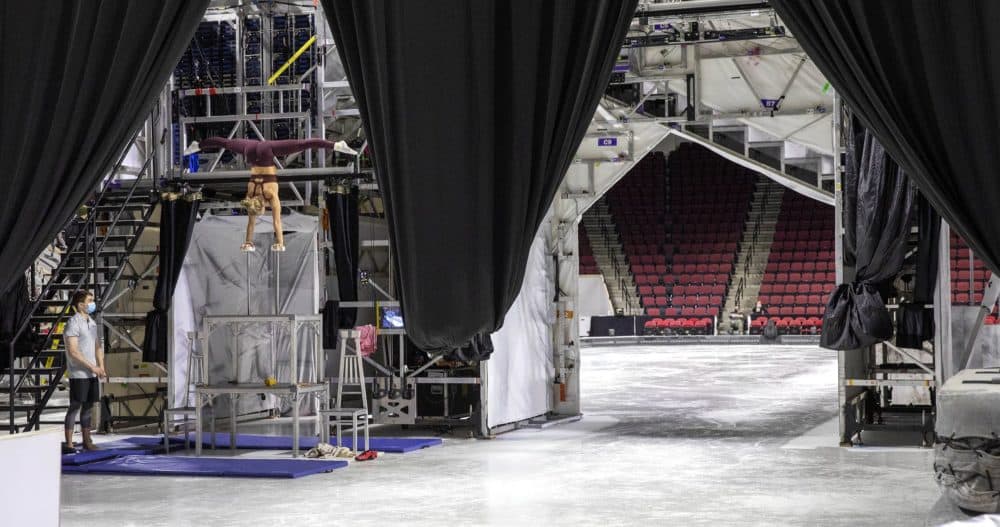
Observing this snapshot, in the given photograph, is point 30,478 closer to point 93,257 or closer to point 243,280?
point 93,257

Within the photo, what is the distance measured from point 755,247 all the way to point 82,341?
98.9 feet

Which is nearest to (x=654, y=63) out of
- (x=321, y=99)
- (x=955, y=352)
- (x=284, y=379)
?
(x=321, y=99)

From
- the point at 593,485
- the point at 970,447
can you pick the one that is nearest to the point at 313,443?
the point at 593,485

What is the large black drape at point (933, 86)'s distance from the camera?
5.82 m

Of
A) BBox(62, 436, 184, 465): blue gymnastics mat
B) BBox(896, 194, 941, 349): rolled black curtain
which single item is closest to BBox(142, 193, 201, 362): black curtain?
BBox(62, 436, 184, 465): blue gymnastics mat

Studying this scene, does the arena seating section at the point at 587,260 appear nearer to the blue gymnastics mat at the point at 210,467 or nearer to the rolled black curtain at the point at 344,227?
the rolled black curtain at the point at 344,227

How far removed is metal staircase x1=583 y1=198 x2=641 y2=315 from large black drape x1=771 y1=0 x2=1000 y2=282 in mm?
32624

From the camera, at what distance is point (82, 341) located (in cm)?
1202

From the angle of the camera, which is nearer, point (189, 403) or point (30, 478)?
point (30, 478)

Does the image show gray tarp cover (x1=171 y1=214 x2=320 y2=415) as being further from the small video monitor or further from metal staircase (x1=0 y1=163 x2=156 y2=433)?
the small video monitor

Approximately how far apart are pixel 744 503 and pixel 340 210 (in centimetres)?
607

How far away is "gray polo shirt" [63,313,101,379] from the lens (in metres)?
12.0

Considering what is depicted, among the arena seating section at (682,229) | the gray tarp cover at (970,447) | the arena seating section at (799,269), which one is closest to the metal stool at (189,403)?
the gray tarp cover at (970,447)

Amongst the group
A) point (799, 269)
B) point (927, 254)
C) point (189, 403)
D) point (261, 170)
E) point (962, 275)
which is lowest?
point (189, 403)
